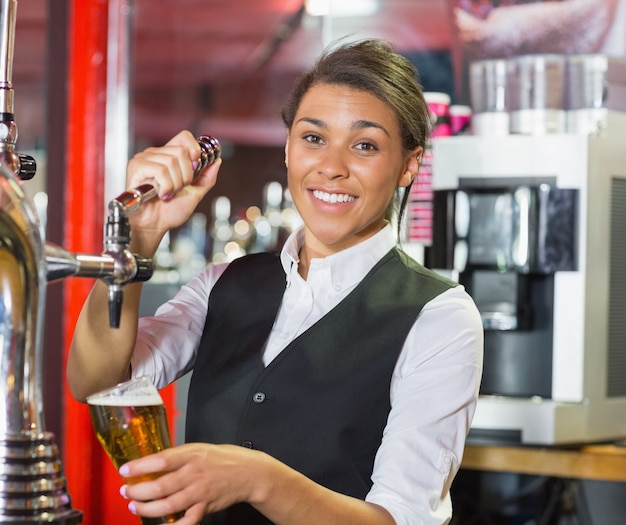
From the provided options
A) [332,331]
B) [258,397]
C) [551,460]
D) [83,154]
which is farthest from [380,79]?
[83,154]

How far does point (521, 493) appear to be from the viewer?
317 centimetres

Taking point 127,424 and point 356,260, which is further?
point 356,260

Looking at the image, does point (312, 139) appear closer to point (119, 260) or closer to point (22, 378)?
point (119, 260)

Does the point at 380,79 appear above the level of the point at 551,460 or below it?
above

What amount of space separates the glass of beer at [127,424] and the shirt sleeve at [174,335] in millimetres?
572

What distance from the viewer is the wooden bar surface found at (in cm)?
238

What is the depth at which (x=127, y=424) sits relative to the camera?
0.92 m

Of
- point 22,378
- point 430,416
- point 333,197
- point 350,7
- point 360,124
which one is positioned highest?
point 350,7

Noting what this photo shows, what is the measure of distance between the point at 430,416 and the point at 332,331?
0.76 feet

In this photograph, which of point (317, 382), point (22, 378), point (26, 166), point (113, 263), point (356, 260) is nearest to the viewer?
point (22, 378)

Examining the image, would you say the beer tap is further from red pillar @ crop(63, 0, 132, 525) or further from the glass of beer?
red pillar @ crop(63, 0, 132, 525)

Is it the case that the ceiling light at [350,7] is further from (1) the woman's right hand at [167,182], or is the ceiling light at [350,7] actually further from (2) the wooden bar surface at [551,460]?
(1) the woman's right hand at [167,182]

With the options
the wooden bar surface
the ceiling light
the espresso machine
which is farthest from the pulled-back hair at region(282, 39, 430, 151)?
the ceiling light

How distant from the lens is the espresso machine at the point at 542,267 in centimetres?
245
